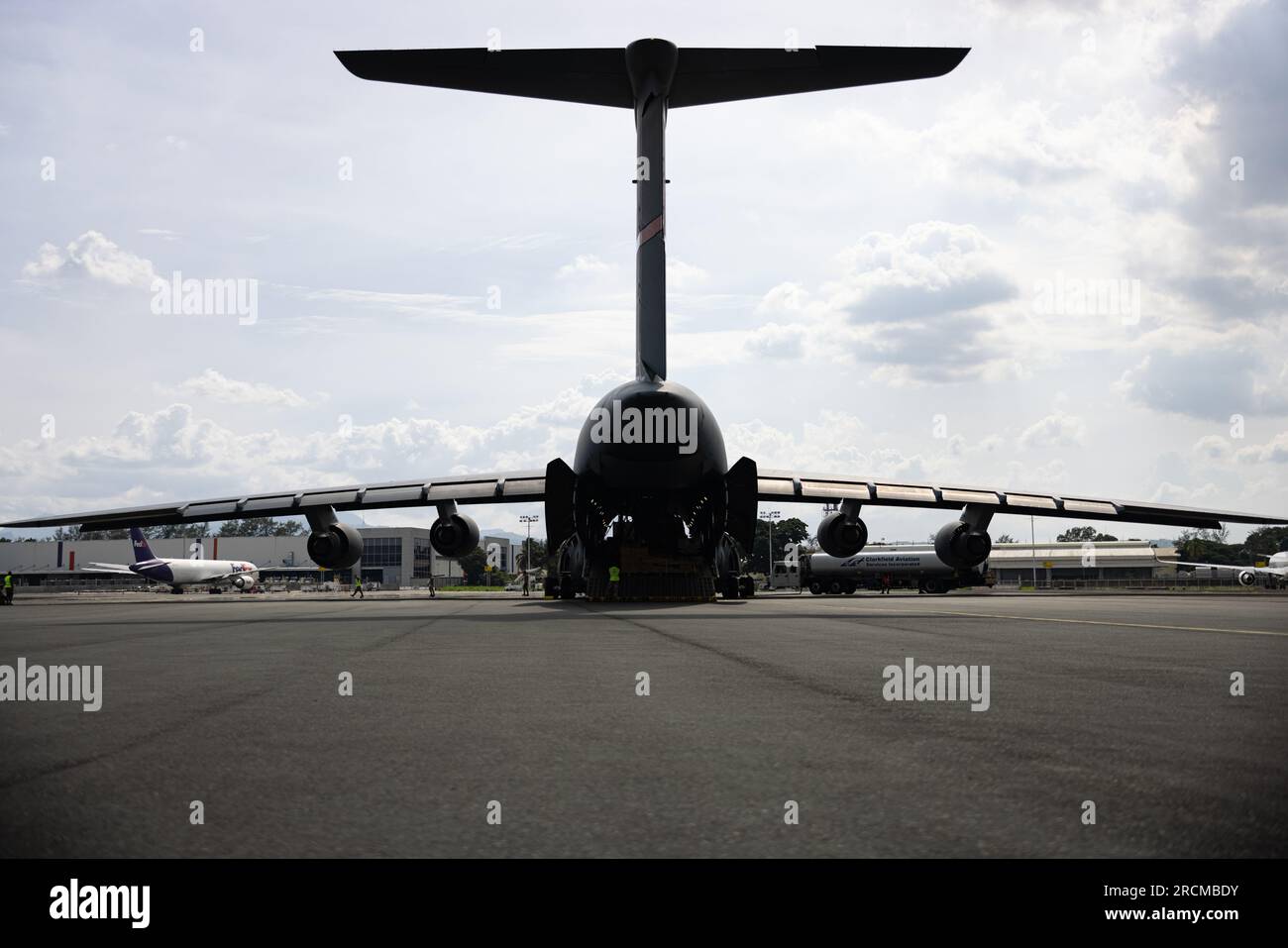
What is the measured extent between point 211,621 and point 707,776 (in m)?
20.3

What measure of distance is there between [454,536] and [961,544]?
16919 mm

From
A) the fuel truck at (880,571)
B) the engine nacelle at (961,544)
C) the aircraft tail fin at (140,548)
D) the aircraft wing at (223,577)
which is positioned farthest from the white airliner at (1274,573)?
the aircraft tail fin at (140,548)

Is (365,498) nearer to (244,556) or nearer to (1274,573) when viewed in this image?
(1274,573)

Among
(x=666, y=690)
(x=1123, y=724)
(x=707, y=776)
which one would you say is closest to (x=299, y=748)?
(x=707, y=776)

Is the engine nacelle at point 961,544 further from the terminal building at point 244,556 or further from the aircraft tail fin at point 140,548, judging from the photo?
the terminal building at point 244,556

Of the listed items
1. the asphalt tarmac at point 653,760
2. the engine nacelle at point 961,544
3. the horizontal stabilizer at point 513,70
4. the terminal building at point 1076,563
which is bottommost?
the terminal building at point 1076,563

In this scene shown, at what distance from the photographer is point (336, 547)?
3406 cm

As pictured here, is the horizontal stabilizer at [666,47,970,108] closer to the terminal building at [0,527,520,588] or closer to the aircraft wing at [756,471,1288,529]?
the aircraft wing at [756,471,1288,529]

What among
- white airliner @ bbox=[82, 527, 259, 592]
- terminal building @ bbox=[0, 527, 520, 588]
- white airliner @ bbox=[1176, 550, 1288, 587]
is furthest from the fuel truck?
terminal building @ bbox=[0, 527, 520, 588]

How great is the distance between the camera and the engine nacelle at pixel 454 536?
33.3 metres

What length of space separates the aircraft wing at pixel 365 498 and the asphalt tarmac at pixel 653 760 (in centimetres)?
2381

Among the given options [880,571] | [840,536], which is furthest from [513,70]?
[880,571]

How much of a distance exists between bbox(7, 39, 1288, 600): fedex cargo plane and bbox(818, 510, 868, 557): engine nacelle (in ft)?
0.16
